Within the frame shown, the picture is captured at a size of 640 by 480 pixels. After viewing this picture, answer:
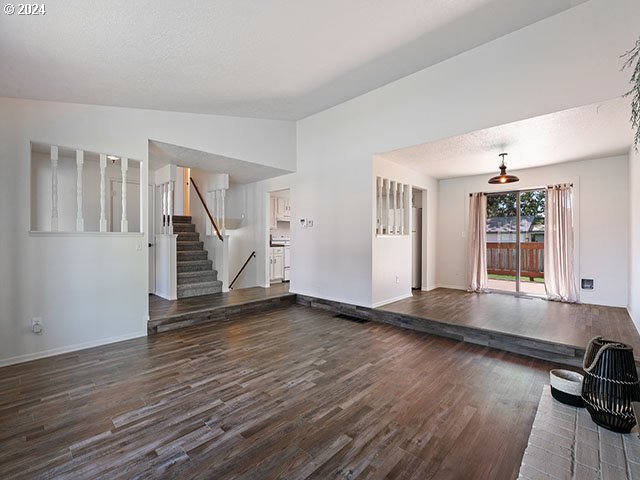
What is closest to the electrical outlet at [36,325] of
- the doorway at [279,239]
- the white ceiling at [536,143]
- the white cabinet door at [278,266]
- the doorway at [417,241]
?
the doorway at [279,239]

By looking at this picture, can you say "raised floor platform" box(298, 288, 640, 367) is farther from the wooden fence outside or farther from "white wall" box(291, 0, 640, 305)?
the wooden fence outside

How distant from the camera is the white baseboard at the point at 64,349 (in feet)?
10.4

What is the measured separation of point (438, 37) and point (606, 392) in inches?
148

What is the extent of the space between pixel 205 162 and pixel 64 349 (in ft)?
11.5

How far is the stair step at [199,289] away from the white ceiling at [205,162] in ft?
7.96

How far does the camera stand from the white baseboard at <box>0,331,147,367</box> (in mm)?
3175

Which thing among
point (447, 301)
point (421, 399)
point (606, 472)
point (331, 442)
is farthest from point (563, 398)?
point (447, 301)

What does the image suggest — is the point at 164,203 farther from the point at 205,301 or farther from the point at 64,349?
the point at 64,349

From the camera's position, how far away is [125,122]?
3.96 m

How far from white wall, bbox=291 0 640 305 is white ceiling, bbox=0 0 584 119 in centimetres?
25

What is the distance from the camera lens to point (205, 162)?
5.39m

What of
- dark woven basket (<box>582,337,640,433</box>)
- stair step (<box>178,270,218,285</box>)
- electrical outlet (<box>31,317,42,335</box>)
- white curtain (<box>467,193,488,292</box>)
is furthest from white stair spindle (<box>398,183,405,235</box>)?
electrical outlet (<box>31,317,42,335</box>)

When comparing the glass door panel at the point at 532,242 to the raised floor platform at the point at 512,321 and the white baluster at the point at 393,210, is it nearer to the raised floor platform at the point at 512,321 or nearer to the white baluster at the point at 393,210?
the raised floor platform at the point at 512,321

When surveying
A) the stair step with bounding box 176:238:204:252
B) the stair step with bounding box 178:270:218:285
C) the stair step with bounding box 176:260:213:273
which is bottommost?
the stair step with bounding box 178:270:218:285
